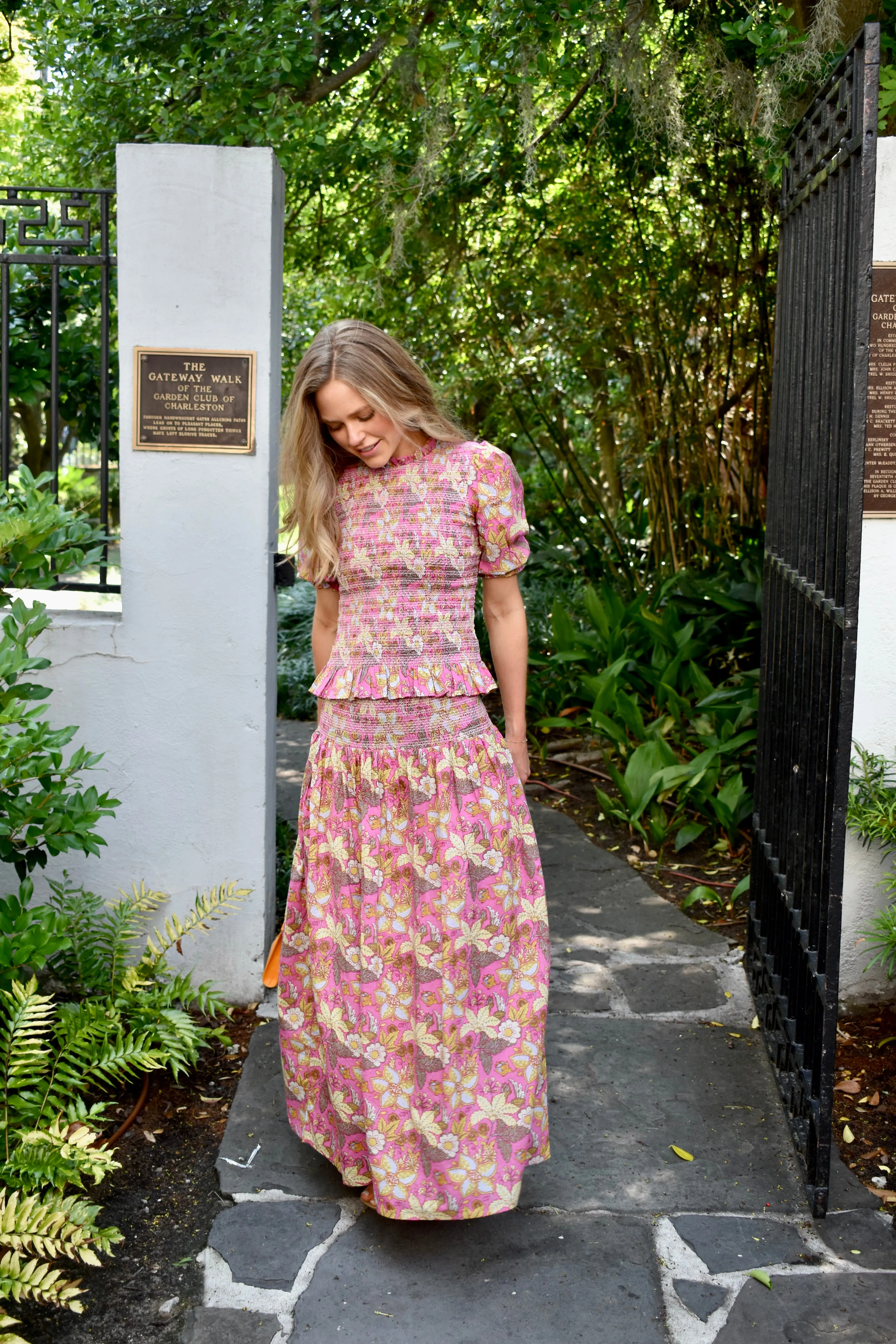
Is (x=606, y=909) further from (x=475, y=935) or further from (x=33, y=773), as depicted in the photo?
(x=33, y=773)

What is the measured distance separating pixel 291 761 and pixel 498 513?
3.76 meters

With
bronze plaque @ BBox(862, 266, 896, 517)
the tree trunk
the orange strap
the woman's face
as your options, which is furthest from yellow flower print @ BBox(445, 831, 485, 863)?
the tree trunk

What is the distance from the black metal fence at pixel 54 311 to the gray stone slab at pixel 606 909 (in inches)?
77.8

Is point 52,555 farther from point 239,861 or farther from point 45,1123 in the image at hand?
point 45,1123

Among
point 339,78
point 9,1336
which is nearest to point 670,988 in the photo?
point 9,1336

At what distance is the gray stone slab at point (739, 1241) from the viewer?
250 centimetres

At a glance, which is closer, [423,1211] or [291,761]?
[423,1211]

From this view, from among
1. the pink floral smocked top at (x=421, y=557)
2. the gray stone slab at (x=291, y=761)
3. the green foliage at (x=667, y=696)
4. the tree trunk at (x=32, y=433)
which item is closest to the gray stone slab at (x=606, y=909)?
the green foliage at (x=667, y=696)

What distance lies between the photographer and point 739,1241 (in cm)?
257

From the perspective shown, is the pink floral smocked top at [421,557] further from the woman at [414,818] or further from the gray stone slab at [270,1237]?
the gray stone slab at [270,1237]

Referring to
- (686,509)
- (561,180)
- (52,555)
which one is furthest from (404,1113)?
(561,180)

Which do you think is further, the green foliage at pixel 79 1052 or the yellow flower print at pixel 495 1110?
the yellow flower print at pixel 495 1110

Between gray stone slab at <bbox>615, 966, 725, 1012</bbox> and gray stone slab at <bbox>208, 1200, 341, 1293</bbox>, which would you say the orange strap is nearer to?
gray stone slab at <bbox>208, 1200, 341, 1293</bbox>

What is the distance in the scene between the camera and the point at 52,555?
292cm
